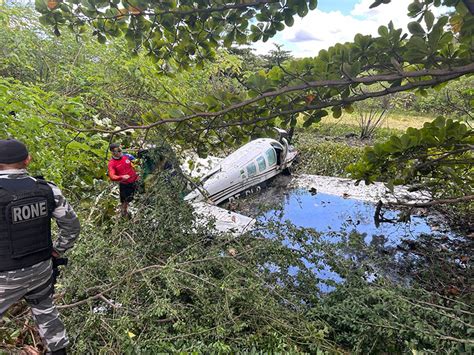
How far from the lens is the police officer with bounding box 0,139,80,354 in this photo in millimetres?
2193

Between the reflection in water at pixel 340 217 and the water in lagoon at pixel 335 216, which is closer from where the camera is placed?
the water in lagoon at pixel 335 216

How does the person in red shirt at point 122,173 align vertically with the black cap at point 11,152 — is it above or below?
below

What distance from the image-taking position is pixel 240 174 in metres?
7.20

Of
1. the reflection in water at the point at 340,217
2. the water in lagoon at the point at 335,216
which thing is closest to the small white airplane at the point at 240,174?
the water in lagoon at the point at 335,216

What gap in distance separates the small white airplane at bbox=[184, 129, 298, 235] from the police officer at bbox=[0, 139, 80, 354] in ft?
8.60

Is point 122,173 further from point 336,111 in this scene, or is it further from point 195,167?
point 336,111

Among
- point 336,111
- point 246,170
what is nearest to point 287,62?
point 336,111

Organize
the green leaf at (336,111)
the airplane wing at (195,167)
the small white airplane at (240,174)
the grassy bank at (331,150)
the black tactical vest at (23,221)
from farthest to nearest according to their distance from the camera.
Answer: the grassy bank at (331,150), the small white airplane at (240,174), the airplane wing at (195,167), the green leaf at (336,111), the black tactical vest at (23,221)

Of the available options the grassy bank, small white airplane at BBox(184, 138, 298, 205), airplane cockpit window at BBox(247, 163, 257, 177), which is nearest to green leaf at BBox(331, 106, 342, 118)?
small white airplane at BBox(184, 138, 298, 205)

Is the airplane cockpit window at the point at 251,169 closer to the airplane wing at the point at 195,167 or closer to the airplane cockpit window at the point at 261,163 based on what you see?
the airplane cockpit window at the point at 261,163

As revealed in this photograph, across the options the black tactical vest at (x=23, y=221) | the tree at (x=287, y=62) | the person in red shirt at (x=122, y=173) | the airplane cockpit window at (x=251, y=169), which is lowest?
the airplane cockpit window at (x=251, y=169)

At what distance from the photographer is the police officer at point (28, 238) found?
2.19 metres

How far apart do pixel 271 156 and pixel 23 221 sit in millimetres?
6779

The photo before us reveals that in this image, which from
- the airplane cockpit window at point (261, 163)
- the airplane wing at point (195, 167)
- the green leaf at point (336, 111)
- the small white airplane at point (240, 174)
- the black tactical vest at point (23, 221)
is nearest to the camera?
the black tactical vest at point (23, 221)
